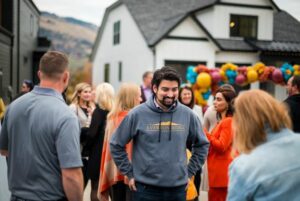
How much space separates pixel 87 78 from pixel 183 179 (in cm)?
4059

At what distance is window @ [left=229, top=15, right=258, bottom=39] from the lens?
25.8m

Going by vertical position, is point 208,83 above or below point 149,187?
above

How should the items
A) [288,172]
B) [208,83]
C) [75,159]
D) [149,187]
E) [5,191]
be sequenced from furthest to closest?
[208,83]
[5,191]
[149,187]
[75,159]
[288,172]

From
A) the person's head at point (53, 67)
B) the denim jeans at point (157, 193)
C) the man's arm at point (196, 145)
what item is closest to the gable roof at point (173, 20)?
the man's arm at point (196, 145)

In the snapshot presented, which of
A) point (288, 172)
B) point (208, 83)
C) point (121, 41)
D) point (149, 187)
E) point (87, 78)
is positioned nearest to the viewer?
point (288, 172)

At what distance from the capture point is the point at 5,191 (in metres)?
5.06

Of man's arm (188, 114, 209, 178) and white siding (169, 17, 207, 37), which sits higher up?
white siding (169, 17, 207, 37)

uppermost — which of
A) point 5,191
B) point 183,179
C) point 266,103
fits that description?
point 266,103

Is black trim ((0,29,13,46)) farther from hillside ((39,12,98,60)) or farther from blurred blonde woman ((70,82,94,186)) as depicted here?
hillside ((39,12,98,60))

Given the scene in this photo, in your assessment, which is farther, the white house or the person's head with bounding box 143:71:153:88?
the white house

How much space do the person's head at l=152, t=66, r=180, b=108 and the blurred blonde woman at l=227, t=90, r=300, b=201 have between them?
1.66 m

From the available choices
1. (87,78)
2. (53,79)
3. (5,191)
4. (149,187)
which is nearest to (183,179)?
(149,187)

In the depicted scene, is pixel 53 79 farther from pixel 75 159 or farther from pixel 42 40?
pixel 42 40

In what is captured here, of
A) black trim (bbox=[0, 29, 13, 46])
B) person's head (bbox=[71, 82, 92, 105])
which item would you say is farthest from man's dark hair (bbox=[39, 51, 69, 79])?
black trim (bbox=[0, 29, 13, 46])
